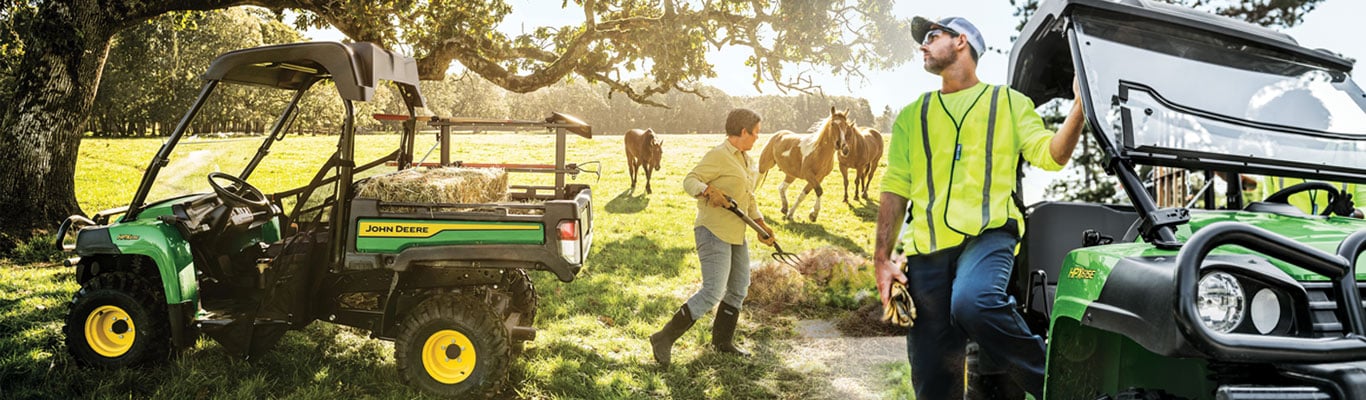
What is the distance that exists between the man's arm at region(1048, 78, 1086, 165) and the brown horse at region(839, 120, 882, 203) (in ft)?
26.3

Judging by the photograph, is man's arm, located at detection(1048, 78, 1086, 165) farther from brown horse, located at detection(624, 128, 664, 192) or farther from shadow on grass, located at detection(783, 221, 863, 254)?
brown horse, located at detection(624, 128, 664, 192)

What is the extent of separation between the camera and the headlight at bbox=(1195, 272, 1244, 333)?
1.90 m

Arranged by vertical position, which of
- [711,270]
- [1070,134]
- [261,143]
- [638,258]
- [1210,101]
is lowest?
[638,258]

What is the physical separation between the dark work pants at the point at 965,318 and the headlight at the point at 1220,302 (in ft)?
2.14

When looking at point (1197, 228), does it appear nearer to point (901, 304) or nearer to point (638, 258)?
point (901, 304)

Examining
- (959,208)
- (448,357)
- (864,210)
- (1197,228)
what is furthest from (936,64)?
(864,210)

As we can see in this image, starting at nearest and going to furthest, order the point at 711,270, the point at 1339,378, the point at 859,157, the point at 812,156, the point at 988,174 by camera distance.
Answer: the point at 1339,378 < the point at 988,174 < the point at 711,270 < the point at 812,156 < the point at 859,157

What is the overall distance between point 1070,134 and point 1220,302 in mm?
686

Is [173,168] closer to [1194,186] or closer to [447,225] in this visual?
[447,225]

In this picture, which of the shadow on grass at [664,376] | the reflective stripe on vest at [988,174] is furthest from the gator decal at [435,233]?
the reflective stripe on vest at [988,174]

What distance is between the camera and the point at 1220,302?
6.26 feet

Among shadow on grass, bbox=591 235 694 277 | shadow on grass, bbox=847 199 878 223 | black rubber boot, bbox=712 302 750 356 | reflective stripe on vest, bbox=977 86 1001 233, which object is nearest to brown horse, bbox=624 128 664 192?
shadow on grass, bbox=847 199 878 223

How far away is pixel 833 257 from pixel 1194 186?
2754 mm

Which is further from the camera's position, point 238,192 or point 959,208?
point 238,192
